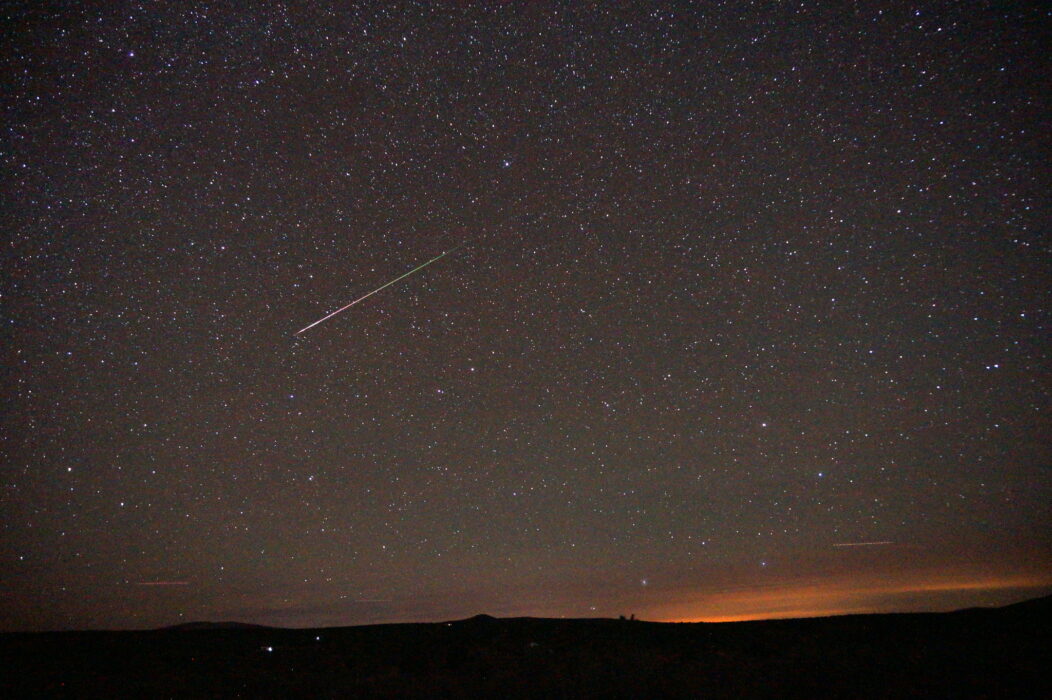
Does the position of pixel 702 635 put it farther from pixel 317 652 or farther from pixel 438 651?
pixel 317 652

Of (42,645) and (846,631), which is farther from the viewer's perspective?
(42,645)

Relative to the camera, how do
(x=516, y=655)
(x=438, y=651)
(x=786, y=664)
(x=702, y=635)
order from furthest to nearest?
1. (x=702, y=635)
2. (x=438, y=651)
3. (x=516, y=655)
4. (x=786, y=664)

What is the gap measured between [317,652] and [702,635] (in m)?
11.1

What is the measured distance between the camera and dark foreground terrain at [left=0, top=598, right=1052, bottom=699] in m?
9.97

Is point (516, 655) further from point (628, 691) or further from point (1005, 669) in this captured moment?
point (1005, 669)

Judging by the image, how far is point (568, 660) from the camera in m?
14.0

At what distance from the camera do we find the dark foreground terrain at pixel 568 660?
997 centimetres

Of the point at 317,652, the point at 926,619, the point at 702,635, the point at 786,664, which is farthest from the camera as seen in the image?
the point at 926,619

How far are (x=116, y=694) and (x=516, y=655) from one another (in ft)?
27.4

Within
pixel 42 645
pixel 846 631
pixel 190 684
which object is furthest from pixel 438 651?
pixel 42 645

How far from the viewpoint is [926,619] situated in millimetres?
20609

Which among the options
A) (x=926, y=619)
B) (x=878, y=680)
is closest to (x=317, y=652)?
(x=878, y=680)

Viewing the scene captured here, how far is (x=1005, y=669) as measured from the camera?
10.3 meters

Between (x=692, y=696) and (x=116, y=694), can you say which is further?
(x=116, y=694)
